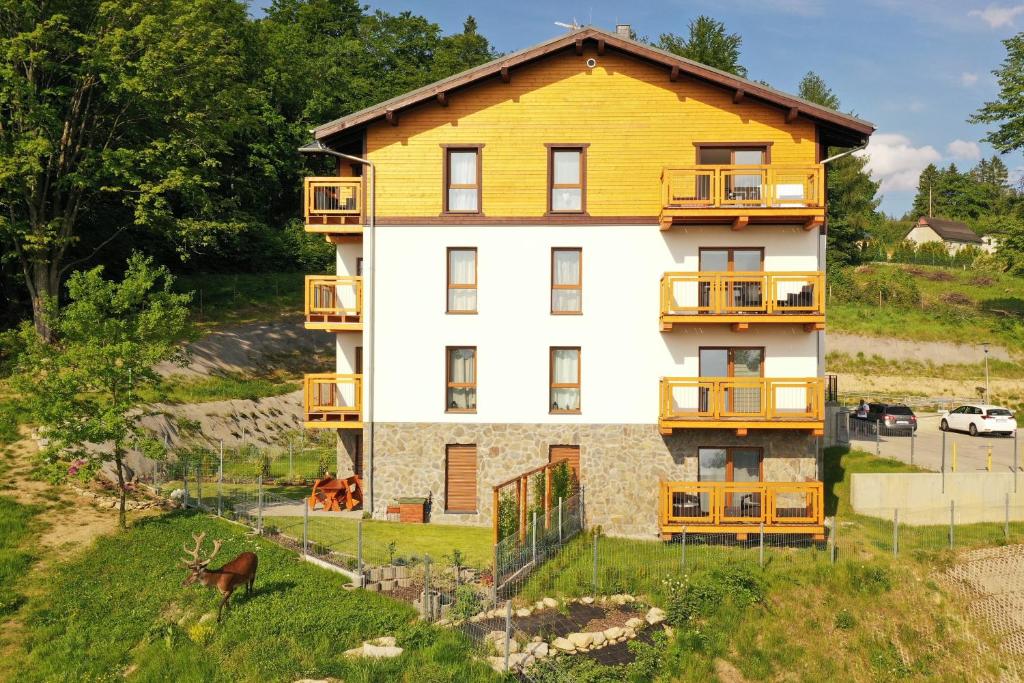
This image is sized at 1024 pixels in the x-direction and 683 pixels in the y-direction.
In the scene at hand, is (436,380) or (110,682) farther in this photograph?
(436,380)

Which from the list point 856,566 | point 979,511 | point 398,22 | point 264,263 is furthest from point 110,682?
point 398,22

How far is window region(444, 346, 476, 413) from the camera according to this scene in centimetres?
2284

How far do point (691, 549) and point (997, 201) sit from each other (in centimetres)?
8834

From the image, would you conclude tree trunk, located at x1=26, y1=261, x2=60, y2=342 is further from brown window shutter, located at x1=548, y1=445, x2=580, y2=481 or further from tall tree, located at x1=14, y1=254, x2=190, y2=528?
brown window shutter, located at x1=548, y1=445, x2=580, y2=481

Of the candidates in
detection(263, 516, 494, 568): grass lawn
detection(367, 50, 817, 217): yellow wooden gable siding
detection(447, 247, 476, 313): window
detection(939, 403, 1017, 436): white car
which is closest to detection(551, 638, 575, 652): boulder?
detection(263, 516, 494, 568): grass lawn

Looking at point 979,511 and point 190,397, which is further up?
point 190,397

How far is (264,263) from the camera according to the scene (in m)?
55.8

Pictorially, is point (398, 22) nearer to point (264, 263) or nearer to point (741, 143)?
point (264, 263)

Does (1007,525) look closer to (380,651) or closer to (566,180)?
(566,180)

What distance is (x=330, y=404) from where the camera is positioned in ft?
75.5

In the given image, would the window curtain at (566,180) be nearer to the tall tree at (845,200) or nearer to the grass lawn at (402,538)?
the grass lawn at (402,538)

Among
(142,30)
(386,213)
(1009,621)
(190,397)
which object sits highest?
(142,30)

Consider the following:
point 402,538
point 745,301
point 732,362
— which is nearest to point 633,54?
point 745,301

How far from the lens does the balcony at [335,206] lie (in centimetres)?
2327
